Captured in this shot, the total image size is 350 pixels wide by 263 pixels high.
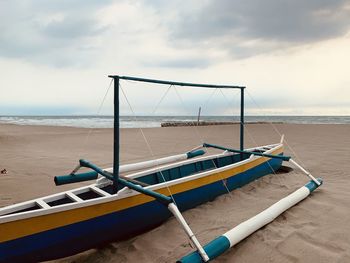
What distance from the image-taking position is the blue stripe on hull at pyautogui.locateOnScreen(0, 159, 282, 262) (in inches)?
101

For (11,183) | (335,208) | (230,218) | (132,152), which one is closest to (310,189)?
(335,208)

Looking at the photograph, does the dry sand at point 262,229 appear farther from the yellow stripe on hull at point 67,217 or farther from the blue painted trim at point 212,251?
the yellow stripe on hull at point 67,217

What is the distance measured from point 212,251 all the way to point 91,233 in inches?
53.0

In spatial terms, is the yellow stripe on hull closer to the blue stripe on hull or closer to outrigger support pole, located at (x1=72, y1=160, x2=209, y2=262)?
the blue stripe on hull

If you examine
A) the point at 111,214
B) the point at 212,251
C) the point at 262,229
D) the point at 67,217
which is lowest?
the point at 262,229

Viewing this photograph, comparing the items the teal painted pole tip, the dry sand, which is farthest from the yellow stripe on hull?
the teal painted pole tip

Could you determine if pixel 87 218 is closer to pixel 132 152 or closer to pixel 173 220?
pixel 173 220

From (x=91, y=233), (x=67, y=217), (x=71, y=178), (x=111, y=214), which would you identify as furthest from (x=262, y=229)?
(x=71, y=178)

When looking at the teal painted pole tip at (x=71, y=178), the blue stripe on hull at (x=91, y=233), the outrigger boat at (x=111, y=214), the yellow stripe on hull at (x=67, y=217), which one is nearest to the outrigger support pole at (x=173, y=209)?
Result: the outrigger boat at (x=111, y=214)

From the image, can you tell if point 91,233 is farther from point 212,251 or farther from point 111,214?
point 212,251

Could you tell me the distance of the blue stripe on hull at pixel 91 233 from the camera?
2565 millimetres

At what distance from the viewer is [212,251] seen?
2.70 meters

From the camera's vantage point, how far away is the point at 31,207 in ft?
10.1

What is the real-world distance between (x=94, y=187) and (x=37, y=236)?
1152 millimetres
